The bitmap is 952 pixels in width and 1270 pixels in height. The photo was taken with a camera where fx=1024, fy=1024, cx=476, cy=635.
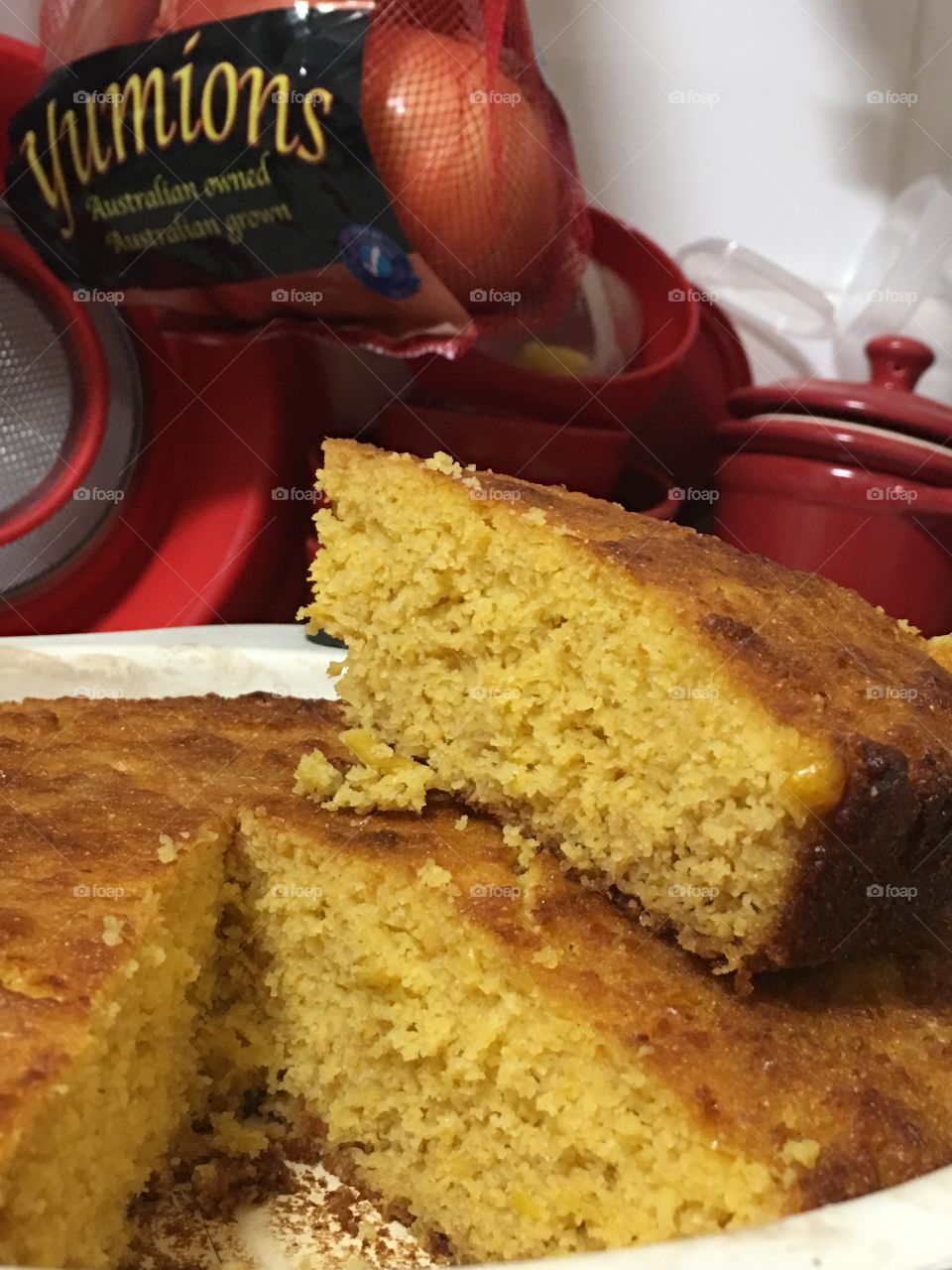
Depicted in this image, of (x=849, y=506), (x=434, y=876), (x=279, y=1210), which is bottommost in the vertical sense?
(x=279, y=1210)

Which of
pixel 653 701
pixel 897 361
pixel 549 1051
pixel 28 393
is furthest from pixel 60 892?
pixel 897 361

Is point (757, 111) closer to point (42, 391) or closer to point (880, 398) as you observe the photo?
point (880, 398)

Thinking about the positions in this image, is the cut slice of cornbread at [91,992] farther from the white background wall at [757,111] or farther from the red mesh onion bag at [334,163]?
the white background wall at [757,111]

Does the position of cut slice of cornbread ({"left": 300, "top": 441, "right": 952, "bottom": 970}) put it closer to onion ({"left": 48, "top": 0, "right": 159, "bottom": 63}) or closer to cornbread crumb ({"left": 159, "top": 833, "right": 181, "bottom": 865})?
cornbread crumb ({"left": 159, "top": 833, "right": 181, "bottom": 865})

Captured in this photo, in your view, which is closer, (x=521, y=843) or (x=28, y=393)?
(x=521, y=843)

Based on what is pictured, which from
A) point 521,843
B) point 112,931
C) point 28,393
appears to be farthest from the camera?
point 28,393

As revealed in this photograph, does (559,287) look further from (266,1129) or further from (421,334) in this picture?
(266,1129)

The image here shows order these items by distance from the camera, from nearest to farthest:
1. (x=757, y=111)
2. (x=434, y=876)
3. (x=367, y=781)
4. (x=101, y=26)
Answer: (x=434, y=876), (x=367, y=781), (x=101, y=26), (x=757, y=111)
